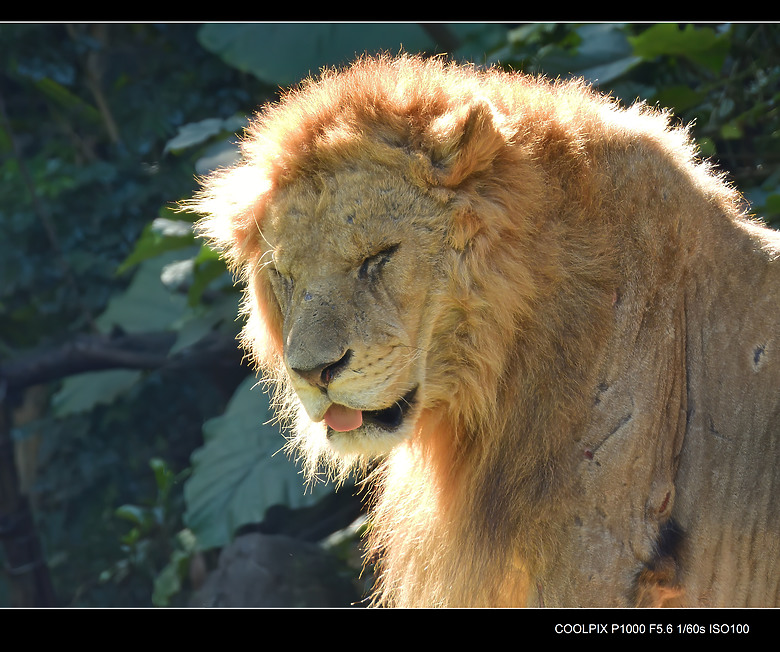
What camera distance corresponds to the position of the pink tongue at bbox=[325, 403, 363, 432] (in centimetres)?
232

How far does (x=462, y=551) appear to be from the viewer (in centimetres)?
253

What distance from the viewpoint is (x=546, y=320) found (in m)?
2.31

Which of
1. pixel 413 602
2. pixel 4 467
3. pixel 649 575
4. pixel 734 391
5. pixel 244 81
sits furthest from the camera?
pixel 244 81

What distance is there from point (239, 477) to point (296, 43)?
2507 millimetres

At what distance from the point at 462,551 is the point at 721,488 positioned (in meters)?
0.73

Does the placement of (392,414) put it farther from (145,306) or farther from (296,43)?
(145,306)

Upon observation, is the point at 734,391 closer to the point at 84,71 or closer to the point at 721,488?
the point at 721,488

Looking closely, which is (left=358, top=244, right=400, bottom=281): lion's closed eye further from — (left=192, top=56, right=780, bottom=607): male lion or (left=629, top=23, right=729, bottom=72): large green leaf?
(left=629, top=23, right=729, bottom=72): large green leaf

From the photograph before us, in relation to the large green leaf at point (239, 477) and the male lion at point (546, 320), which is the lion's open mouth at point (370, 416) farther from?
the large green leaf at point (239, 477)

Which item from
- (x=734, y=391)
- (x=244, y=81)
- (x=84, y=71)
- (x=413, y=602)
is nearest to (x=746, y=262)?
(x=734, y=391)

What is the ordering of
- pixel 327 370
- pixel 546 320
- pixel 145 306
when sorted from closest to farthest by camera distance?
pixel 327 370, pixel 546 320, pixel 145 306

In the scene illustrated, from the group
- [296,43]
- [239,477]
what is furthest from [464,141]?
[296,43]

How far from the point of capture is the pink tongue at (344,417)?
2316 millimetres
